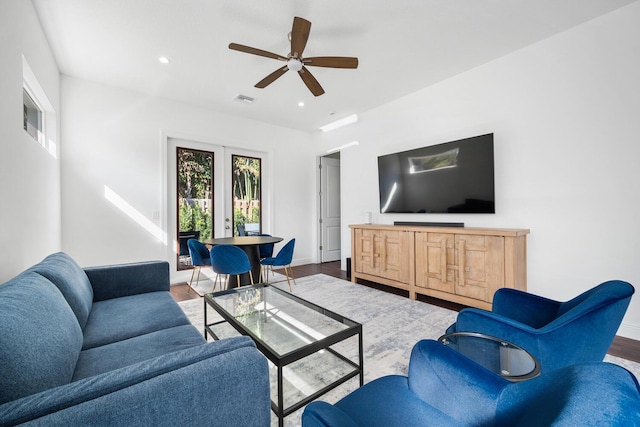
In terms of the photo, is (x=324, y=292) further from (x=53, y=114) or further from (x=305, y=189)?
(x=53, y=114)

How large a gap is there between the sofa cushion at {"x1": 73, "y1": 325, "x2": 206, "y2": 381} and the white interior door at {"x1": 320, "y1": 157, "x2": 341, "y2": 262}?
4533mm

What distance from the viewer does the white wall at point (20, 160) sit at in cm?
173

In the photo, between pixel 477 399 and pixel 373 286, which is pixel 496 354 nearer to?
pixel 477 399

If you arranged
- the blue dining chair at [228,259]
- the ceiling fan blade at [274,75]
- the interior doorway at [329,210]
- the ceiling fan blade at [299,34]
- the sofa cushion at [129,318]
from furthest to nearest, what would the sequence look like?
the interior doorway at [329,210], the blue dining chair at [228,259], the ceiling fan blade at [274,75], the ceiling fan blade at [299,34], the sofa cushion at [129,318]

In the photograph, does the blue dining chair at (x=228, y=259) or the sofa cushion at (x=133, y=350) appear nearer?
the sofa cushion at (x=133, y=350)

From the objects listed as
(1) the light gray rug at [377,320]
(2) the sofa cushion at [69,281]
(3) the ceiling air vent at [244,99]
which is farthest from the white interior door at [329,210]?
(2) the sofa cushion at [69,281]

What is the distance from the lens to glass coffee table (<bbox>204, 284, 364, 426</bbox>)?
1.49 meters

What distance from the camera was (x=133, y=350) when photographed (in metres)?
1.43

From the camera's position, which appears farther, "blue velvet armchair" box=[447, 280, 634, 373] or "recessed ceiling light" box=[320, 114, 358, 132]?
"recessed ceiling light" box=[320, 114, 358, 132]

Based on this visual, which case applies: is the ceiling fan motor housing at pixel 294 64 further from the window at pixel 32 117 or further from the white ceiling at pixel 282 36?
the window at pixel 32 117

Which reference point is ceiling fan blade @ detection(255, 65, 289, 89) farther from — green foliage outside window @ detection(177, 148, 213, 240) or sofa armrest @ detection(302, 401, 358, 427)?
sofa armrest @ detection(302, 401, 358, 427)

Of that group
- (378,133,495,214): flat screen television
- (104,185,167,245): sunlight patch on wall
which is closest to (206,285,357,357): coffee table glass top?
(104,185,167,245): sunlight patch on wall

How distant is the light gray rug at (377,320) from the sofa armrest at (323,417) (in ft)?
2.73

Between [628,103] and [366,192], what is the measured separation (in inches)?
123
